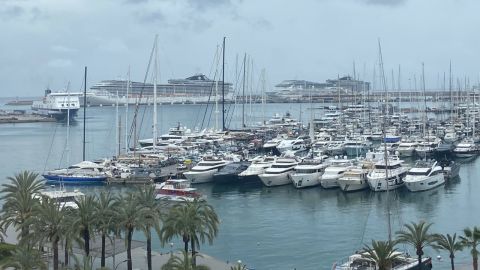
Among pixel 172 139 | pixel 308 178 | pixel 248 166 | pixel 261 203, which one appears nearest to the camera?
pixel 261 203

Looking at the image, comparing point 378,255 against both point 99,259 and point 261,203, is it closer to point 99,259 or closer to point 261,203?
point 99,259

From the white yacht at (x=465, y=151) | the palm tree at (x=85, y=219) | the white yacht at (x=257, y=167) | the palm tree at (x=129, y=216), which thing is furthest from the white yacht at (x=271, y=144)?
the palm tree at (x=85, y=219)

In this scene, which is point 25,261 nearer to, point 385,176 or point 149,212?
point 149,212

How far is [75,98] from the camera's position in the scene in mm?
162125

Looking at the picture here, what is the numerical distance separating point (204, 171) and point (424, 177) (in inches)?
666

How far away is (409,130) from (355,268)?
64630mm

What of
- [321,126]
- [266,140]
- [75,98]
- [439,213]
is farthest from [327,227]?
[75,98]

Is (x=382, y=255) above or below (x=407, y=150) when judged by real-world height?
below

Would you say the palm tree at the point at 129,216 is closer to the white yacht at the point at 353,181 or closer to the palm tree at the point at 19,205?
the palm tree at the point at 19,205

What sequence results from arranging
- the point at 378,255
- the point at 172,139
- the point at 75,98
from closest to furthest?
the point at 378,255 → the point at 172,139 → the point at 75,98

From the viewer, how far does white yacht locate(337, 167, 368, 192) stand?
50000 millimetres

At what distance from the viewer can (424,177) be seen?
4991cm

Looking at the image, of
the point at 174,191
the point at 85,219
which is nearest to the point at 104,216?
the point at 85,219

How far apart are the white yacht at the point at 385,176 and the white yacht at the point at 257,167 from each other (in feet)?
29.7
